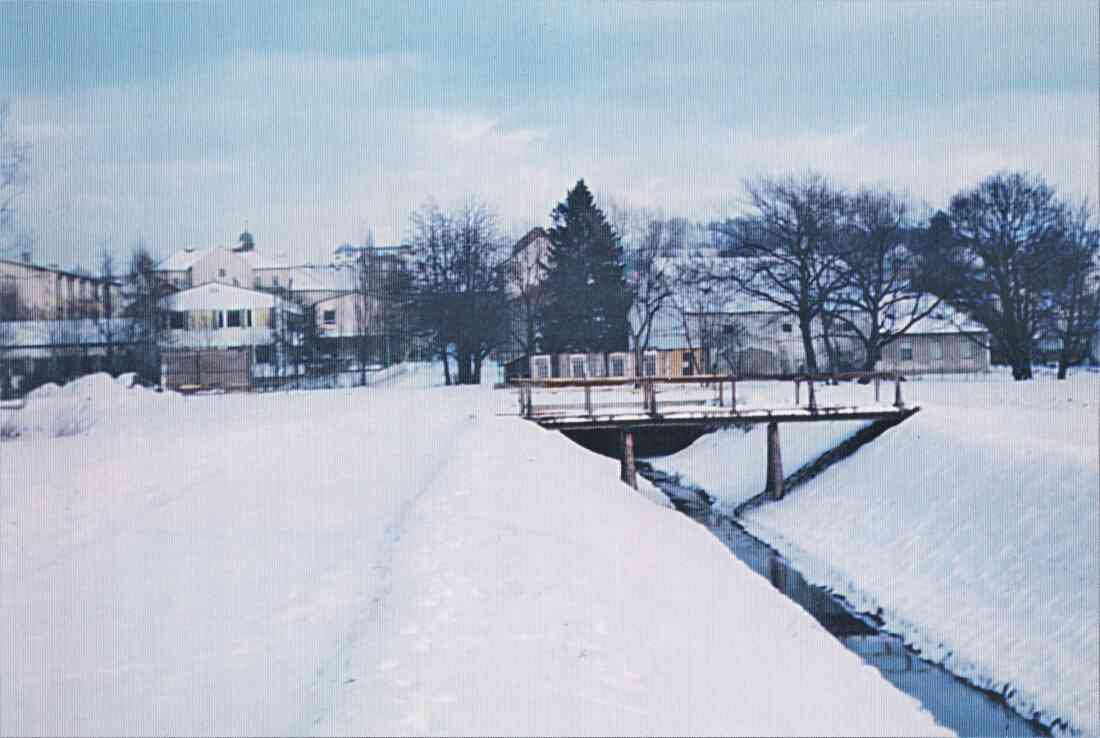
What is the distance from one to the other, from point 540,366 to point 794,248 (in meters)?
12.7

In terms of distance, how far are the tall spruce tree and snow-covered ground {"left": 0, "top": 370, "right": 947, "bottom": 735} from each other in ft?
103

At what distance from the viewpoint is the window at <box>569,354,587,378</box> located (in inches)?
2055

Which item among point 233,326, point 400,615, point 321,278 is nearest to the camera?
point 400,615

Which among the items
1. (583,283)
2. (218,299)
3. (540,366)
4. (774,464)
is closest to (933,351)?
(583,283)

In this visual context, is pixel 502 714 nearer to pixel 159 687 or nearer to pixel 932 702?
pixel 159 687

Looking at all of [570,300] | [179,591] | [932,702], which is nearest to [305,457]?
[179,591]

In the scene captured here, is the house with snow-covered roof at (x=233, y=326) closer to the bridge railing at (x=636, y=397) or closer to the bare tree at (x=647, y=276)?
the bare tree at (x=647, y=276)

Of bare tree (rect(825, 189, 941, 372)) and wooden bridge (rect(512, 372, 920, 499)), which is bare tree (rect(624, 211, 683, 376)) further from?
wooden bridge (rect(512, 372, 920, 499))

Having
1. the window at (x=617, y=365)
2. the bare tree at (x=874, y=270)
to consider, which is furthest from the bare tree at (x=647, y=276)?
the bare tree at (x=874, y=270)

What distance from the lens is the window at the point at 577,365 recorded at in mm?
52188

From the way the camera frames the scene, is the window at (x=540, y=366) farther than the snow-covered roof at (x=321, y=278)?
No

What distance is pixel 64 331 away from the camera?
141 ft

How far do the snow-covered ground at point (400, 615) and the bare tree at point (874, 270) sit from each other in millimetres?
29999

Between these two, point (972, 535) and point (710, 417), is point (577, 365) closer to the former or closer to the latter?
point (710, 417)
